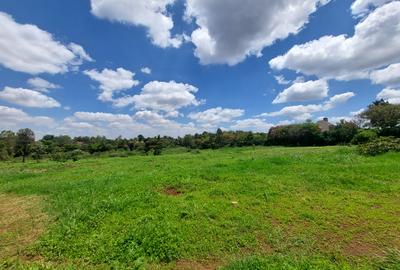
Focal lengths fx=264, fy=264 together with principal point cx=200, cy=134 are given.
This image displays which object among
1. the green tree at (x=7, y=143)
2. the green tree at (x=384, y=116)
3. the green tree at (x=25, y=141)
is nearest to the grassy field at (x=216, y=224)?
the green tree at (x=384, y=116)

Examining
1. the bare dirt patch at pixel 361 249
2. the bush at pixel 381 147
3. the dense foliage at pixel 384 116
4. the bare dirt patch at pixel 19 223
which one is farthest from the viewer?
the dense foliage at pixel 384 116

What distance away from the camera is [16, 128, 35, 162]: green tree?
44219mm

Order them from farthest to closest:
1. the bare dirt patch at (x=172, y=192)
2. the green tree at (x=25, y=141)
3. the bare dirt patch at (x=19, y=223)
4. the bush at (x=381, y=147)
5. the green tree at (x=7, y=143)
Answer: the green tree at (x=25, y=141) < the green tree at (x=7, y=143) < the bush at (x=381, y=147) < the bare dirt patch at (x=172, y=192) < the bare dirt patch at (x=19, y=223)

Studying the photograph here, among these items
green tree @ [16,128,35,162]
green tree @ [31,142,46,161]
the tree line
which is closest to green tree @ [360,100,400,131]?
the tree line

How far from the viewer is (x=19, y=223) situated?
21.5ft

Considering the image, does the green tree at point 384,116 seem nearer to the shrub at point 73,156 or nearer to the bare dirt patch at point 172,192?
the bare dirt patch at point 172,192

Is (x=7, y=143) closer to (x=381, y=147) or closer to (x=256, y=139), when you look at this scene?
(x=256, y=139)

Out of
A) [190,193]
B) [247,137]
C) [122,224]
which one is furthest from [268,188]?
[247,137]

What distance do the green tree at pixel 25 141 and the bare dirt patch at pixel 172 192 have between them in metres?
45.1

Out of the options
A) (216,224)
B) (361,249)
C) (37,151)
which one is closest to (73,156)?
(37,151)

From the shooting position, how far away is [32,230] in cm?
599

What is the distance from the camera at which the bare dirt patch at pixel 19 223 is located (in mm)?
5212

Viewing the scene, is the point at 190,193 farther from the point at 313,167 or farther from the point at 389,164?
the point at 389,164

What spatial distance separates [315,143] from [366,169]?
139 ft
